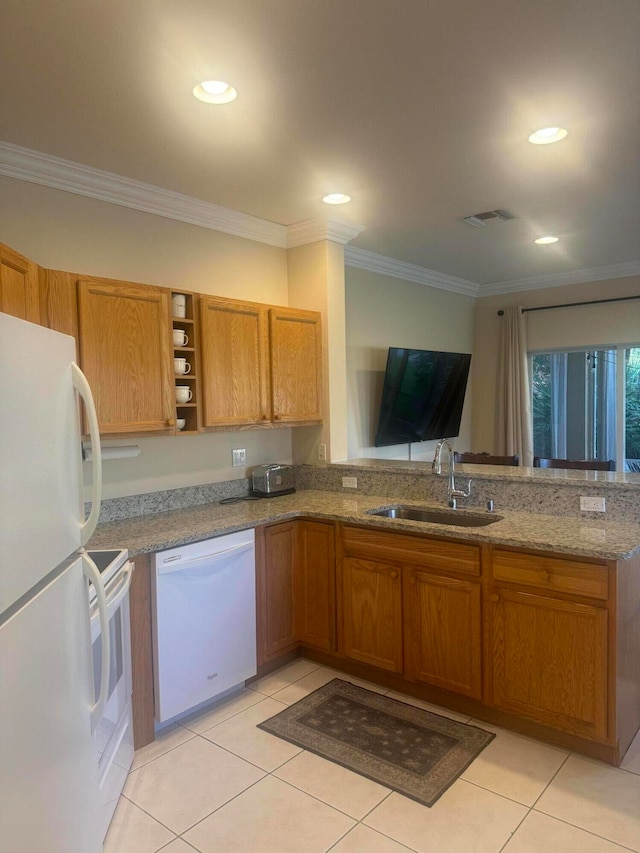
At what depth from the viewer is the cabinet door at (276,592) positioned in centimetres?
311

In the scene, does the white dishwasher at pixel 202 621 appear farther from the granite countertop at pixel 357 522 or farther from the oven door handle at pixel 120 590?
the oven door handle at pixel 120 590

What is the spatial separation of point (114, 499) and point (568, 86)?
9.03 ft

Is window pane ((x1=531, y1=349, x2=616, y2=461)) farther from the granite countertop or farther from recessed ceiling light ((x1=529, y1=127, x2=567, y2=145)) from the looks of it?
recessed ceiling light ((x1=529, y1=127, x2=567, y2=145))

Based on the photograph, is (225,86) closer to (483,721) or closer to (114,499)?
(114,499)

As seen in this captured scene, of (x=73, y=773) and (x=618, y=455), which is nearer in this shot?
(x=73, y=773)

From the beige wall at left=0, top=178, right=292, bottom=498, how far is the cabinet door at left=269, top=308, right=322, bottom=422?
0.34 m

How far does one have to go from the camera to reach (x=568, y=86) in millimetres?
2227

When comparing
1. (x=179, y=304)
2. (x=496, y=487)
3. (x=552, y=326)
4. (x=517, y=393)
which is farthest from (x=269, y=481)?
(x=552, y=326)

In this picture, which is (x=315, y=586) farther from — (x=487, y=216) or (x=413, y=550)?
(x=487, y=216)

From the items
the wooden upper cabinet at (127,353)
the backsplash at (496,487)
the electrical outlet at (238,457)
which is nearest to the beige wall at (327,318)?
the backsplash at (496,487)

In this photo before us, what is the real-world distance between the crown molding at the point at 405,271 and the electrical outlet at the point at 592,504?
105 inches

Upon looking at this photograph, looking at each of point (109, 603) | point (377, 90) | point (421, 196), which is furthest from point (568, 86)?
point (109, 603)

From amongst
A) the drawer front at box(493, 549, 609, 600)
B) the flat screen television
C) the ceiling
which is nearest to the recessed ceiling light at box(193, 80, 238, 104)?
the ceiling

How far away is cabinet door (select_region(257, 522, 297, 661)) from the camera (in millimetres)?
3107
